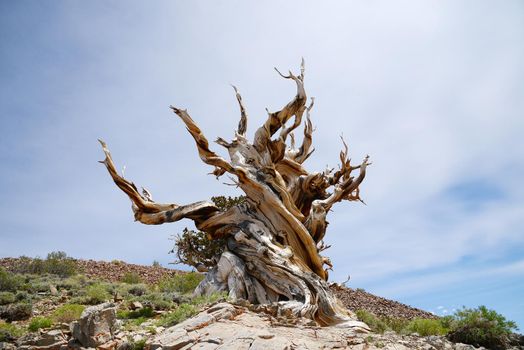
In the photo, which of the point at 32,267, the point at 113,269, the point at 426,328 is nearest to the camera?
the point at 426,328

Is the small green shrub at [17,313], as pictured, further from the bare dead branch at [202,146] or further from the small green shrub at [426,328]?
the small green shrub at [426,328]

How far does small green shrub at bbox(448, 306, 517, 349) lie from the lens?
32.8 feet

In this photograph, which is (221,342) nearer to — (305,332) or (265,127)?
(305,332)

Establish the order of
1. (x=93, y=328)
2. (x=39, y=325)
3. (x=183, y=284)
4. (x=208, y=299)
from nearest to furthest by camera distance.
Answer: (x=93, y=328) → (x=208, y=299) → (x=39, y=325) → (x=183, y=284)

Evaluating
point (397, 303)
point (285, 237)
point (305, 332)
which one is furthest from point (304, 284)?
point (397, 303)

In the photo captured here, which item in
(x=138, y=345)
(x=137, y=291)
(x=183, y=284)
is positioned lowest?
(x=138, y=345)

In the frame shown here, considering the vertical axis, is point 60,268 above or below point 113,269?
below

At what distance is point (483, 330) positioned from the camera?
33.2 ft

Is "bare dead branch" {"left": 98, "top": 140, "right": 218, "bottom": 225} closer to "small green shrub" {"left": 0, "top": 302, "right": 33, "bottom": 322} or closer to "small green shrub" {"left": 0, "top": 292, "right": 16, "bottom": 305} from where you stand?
"small green shrub" {"left": 0, "top": 302, "right": 33, "bottom": 322}

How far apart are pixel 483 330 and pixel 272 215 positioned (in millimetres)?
5540

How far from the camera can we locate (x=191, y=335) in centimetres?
591

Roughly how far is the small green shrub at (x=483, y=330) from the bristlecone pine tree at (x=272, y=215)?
3578 millimetres

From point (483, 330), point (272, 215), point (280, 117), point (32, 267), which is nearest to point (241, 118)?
Result: point (280, 117)

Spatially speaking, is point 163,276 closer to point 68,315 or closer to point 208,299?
point 68,315
